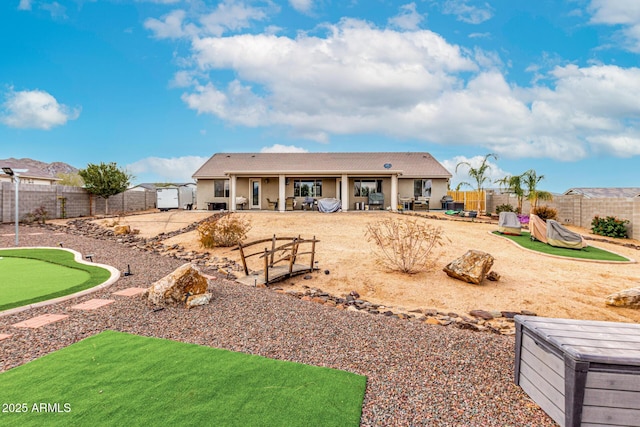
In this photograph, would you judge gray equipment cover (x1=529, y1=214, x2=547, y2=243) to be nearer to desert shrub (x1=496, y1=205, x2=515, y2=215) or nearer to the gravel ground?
desert shrub (x1=496, y1=205, x2=515, y2=215)

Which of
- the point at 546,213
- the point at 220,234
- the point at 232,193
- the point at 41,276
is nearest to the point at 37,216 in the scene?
the point at 232,193

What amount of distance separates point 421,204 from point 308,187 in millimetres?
8600

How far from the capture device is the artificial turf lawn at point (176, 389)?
2533 millimetres

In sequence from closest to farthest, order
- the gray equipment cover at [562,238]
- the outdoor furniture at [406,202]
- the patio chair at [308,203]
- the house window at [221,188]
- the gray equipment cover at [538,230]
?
the gray equipment cover at [562,238] < the gray equipment cover at [538,230] < the patio chair at [308,203] < the outdoor furniture at [406,202] < the house window at [221,188]

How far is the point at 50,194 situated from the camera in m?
18.6

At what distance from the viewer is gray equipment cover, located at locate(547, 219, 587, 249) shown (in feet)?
39.2

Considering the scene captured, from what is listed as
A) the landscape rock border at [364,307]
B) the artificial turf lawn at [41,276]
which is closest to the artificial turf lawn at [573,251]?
the landscape rock border at [364,307]

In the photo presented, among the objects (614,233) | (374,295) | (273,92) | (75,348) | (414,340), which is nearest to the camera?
(75,348)

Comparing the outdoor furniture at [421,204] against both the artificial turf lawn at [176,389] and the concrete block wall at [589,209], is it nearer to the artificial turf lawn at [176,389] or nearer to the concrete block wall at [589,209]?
the concrete block wall at [589,209]

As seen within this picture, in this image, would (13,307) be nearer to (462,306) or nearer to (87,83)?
(462,306)

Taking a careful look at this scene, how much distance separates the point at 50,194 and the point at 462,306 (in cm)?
2260

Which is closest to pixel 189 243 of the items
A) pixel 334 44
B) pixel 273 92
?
pixel 273 92

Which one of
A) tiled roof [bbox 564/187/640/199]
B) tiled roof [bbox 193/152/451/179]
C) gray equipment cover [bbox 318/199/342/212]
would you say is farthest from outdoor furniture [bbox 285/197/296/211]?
tiled roof [bbox 564/187/640/199]

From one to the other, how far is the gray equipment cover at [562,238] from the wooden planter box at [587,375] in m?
11.2
